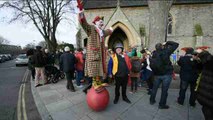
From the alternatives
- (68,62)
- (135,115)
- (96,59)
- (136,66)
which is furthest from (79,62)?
(135,115)

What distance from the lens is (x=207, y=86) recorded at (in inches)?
121

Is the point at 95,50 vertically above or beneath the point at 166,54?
above

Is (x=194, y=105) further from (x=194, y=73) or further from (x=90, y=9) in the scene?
(x=90, y=9)

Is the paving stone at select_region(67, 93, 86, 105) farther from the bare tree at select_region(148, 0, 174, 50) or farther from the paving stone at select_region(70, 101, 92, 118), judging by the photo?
the bare tree at select_region(148, 0, 174, 50)

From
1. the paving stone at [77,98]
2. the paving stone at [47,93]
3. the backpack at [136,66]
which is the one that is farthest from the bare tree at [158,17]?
the paving stone at [47,93]

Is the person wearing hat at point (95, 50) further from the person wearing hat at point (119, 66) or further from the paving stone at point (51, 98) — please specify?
the paving stone at point (51, 98)

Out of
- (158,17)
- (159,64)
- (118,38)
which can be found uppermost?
(118,38)

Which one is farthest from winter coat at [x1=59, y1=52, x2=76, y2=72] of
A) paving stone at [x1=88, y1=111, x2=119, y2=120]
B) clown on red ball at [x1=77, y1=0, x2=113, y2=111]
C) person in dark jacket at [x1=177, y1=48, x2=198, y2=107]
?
person in dark jacket at [x1=177, y1=48, x2=198, y2=107]

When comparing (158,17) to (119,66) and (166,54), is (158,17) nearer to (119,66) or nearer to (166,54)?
(166,54)

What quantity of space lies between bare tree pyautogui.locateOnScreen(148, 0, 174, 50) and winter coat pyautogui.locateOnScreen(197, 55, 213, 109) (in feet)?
13.0

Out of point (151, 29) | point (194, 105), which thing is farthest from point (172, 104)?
point (151, 29)

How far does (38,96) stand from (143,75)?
461 cm

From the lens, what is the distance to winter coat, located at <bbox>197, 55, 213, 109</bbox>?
3.03 m

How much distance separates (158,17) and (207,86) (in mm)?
4402
